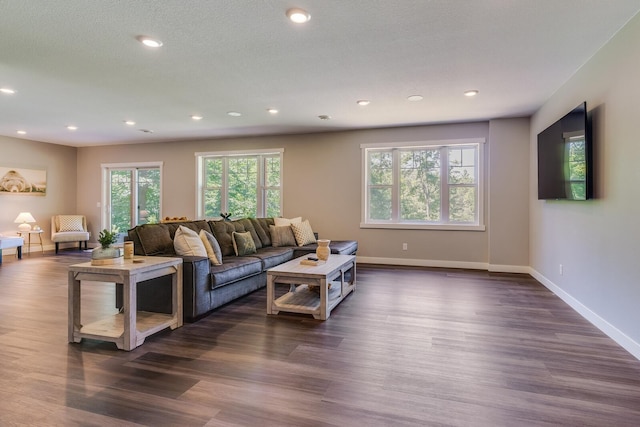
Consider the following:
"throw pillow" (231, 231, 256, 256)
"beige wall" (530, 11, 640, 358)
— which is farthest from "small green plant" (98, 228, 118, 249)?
"beige wall" (530, 11, 640, 358)

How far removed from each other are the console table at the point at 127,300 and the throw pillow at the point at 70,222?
6392mm

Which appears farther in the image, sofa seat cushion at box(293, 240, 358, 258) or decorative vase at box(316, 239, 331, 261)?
sofa seat cushion at box(293, 240, 358, 258)

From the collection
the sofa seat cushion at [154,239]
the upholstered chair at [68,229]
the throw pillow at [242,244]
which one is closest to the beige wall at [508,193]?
the throw pillow at [242,244]

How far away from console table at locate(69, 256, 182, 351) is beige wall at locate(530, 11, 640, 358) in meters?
3.61

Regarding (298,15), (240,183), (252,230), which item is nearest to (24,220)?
(240,183)

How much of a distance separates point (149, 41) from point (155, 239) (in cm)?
186

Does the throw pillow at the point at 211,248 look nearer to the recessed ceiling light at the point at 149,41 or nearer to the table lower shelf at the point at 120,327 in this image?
the table lower shelf at the point at 120,327

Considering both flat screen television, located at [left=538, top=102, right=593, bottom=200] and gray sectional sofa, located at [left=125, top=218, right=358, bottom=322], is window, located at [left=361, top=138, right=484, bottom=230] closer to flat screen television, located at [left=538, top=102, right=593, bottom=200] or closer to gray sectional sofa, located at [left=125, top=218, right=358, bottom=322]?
flat screen television, located at [left=538, top=102, right=593, bottom=200]

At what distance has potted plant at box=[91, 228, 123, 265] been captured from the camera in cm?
267

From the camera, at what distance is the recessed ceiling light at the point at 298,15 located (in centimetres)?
250

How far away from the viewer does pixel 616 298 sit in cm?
283

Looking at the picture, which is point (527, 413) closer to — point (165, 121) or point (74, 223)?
point (165, 121)

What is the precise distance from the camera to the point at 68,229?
803 centimetres

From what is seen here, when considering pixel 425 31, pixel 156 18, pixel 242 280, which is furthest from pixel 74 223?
pixel 425 31
